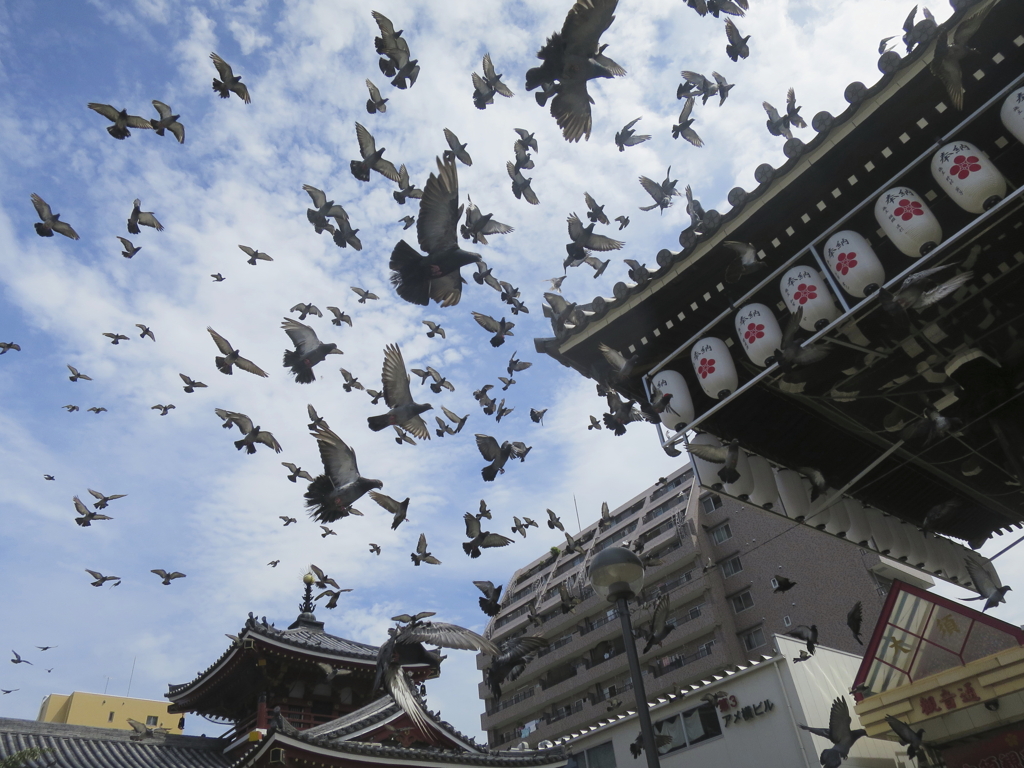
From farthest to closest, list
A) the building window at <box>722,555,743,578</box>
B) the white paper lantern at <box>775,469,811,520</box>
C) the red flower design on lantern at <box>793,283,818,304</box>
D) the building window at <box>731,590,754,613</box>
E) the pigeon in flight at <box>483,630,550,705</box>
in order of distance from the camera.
→ the building window at <box>722,555,743,578</box> → the building window at <box>731,590,754,613</box> → the pigeon in flight at <box>483,630,550,705</box> → the white paper lantern at <box>775,469,811,520</box> → the red flower design on lantern at <box>793,283,818,304</box>

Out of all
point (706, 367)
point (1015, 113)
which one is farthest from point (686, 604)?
point (1015, 113)

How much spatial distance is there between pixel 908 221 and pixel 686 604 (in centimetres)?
4013

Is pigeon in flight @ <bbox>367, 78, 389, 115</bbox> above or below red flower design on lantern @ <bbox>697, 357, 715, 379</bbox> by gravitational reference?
above

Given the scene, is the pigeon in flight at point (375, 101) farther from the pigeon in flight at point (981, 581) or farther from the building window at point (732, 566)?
the building window at point (732, 566)

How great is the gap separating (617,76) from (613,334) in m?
3.88

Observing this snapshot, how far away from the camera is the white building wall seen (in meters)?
19.8

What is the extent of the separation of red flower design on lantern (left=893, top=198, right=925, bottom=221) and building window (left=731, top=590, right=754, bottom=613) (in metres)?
38.9

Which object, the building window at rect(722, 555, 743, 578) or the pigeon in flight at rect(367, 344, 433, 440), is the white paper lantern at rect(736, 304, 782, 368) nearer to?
the pigeon in flight at rect(367, 344, 433, 440)

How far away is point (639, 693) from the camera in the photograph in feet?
22.9

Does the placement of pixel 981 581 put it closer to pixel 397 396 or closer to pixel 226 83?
pixel 397 396

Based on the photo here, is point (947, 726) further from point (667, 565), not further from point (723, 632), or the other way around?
point (667, 565)

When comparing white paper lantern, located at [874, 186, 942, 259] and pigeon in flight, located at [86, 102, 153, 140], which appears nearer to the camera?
white paper lantern, located at [874, 186, 942, 259]

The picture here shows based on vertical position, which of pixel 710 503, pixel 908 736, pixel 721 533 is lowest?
pixel 908 736

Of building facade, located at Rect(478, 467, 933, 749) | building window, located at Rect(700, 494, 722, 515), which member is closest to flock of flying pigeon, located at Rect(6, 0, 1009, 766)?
building facade, located at Rect(478, 467, 933, 749)
